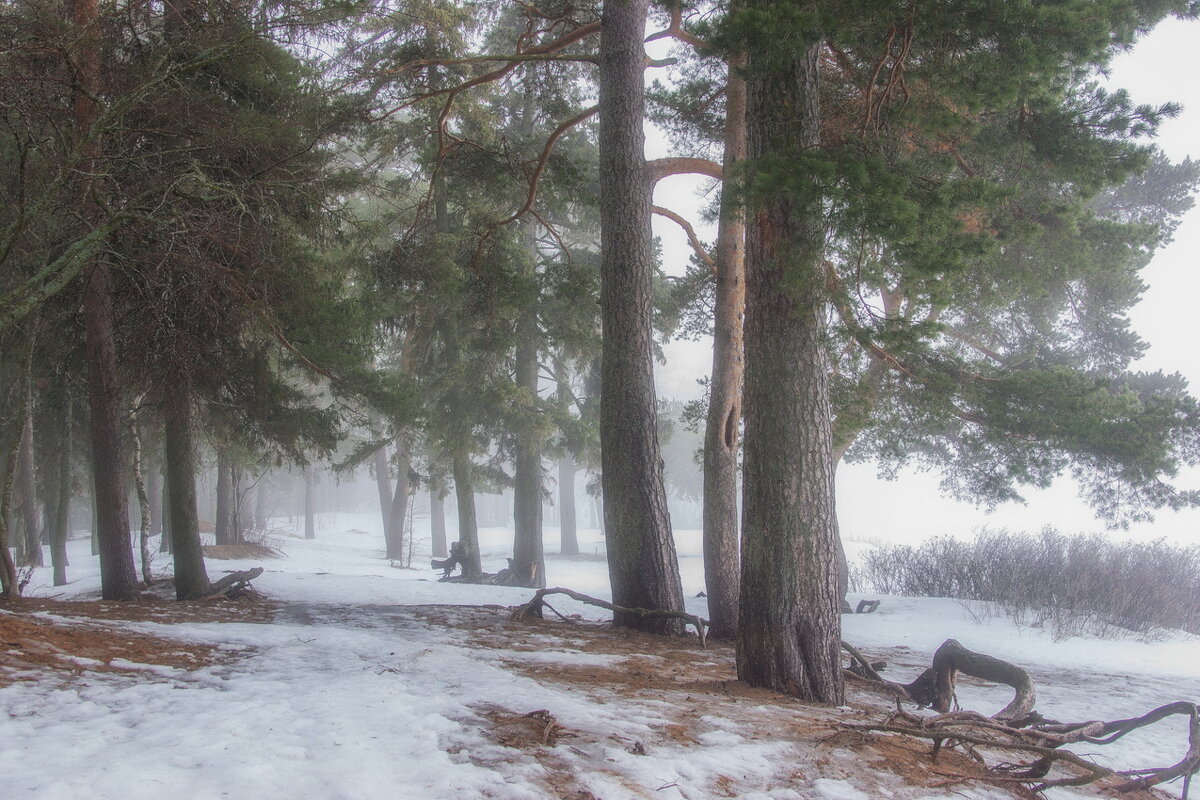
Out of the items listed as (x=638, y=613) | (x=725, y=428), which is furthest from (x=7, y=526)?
(x=725, y=428)

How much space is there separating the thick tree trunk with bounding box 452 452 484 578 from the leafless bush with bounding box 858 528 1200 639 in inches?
366

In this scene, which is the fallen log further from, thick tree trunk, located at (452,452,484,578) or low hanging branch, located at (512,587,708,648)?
thick tree trunk, located at (452,452,484,578)

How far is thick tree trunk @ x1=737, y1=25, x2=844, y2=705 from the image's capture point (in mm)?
4938

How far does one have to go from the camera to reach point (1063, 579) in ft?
39.1

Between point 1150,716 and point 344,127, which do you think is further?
point 344,127

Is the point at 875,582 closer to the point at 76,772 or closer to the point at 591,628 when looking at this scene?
the point at 591,628

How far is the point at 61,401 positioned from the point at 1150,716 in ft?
38.5

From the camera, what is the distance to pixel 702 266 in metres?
11.2

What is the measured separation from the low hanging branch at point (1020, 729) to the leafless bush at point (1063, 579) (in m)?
5.51

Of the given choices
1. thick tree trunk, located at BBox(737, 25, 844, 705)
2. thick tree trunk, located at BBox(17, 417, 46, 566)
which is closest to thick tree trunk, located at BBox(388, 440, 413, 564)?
thick tree trunk, located at BBox(17, 417, 46, 566)

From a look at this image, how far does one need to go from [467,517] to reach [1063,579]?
40.8 ft

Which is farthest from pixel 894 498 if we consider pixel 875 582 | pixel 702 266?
pixel 702 266

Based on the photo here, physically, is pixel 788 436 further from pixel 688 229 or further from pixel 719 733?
pixel 688 229

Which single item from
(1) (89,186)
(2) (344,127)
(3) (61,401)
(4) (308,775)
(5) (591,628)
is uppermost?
(2) (344,127)
